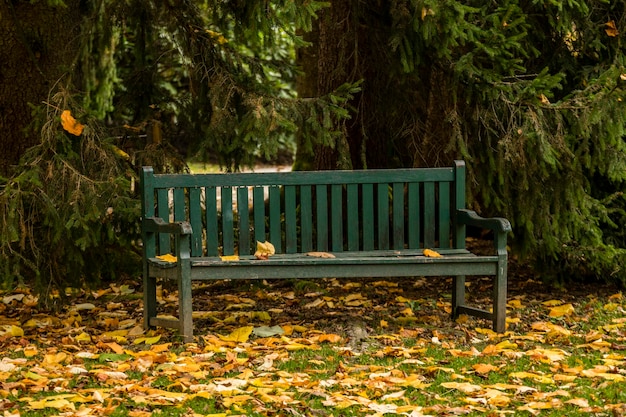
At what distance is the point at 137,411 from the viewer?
436cm

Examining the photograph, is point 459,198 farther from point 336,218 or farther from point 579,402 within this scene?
point 579,402

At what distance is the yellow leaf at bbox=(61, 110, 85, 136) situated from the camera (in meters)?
6.89

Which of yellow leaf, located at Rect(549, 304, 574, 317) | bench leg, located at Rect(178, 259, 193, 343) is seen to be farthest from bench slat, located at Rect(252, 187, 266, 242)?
yellow leaf, located at Rect(549, 304, 574, 317)

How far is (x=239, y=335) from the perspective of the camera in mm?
6023

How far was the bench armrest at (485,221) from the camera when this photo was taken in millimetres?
6207

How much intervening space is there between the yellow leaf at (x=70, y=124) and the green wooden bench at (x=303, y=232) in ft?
2.84

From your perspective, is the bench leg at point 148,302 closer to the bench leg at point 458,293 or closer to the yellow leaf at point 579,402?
the bench leg at point 458,293

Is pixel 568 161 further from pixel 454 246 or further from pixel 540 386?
pixel 540 386

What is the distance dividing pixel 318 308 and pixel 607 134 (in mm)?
2359

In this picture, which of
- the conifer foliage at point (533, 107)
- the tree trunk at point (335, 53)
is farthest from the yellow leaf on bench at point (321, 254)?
the tree trunk at point (335, 53)

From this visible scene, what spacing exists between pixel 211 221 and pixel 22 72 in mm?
2442

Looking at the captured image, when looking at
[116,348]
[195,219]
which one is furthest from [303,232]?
[116,348]

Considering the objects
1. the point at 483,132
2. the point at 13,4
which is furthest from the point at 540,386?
the point at 13,4

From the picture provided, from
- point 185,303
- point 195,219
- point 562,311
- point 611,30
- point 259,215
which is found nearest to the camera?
point 185,303
